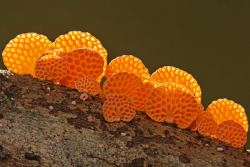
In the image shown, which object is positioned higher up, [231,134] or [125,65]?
[125,65]

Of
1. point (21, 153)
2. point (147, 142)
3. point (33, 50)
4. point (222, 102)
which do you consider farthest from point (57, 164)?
point (222, 102)

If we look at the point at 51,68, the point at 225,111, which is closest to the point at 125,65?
the point at 51,68

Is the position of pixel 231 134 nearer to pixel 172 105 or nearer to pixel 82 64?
pixel 172 105

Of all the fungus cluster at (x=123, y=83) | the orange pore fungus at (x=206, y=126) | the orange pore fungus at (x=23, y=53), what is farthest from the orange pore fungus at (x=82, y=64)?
the orange pore fungus at (x=206, y=126)

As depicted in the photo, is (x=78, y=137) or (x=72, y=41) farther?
(x=72, y=41)

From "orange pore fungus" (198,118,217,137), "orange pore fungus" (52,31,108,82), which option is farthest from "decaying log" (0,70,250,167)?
"orange pore fungus" (52,31,108,82)

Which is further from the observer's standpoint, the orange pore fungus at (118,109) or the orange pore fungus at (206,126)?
the orange pore fungus at (206,126)

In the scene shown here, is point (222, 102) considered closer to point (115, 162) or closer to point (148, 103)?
point (148, 103)

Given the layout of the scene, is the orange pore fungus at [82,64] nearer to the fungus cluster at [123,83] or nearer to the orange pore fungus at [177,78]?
the fungus cluster at [123,83]
